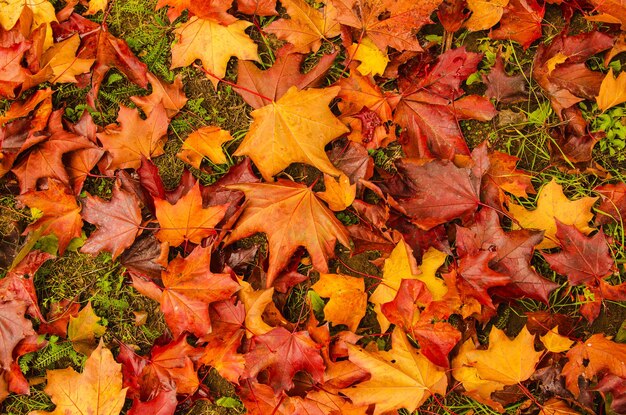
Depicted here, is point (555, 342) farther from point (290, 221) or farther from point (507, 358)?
point (290, 221)

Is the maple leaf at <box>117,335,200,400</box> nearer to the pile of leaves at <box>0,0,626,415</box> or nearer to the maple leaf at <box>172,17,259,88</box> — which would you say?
the pile of leaves at <box>0,0,626,415</box>

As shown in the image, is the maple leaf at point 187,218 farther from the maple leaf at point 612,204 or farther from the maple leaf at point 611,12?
the maple leaf at point 611,12

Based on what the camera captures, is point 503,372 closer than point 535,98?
Yes

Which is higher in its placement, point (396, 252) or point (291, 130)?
point (291, 130)

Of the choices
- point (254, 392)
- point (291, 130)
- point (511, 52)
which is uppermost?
point (511, 52)

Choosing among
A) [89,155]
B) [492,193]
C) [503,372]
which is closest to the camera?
[503,372]

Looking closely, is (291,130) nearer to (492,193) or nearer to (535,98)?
(492,193)

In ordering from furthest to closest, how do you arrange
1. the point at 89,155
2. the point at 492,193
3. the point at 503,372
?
the point at 89,155
the point at 492,193
the point at 503,372

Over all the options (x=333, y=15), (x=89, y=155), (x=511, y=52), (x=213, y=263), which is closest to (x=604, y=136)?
(x=511, y=52)
